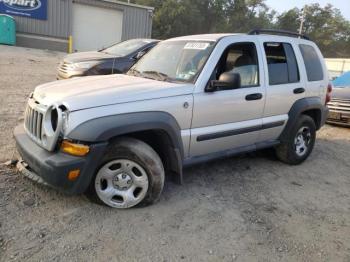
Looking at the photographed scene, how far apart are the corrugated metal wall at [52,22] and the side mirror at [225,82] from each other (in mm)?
22388

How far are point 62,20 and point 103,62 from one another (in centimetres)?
1778

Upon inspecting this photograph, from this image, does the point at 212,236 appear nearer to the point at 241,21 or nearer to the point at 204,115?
the point at 204,115

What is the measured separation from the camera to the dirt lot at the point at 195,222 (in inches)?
121

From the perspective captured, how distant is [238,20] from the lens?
202ft

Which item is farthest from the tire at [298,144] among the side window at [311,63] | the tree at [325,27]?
the tree at [325,27]

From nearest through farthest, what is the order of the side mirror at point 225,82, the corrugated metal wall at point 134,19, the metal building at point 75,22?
1. the side mirror at point 225,82
2. the metal building at point 75,22
3. the corrugated metal wall at point 134,19

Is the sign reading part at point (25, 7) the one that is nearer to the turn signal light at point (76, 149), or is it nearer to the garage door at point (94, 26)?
the garage door at point (94, 26)

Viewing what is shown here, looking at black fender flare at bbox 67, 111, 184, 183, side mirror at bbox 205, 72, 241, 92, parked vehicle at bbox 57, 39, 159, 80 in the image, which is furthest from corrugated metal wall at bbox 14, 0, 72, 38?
black fender flare at bbox 67, 111, 184, 183

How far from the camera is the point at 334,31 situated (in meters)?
66.8

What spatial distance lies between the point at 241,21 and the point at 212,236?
2463 inches

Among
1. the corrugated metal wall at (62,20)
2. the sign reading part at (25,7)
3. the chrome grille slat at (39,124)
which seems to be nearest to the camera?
the chrome grille slat at (39,124)

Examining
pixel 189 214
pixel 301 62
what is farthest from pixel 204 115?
pixel 301 62

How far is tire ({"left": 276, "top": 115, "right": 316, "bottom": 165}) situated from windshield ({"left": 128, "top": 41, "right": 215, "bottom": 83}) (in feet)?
6.33

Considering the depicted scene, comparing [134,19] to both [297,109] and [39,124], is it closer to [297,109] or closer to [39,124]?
[297,109]
